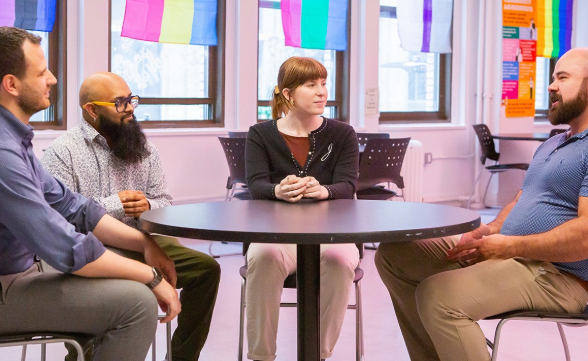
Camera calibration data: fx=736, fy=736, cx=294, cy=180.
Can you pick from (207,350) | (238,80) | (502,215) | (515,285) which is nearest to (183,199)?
(238,80)

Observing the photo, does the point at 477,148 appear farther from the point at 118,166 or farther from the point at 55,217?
the point at 55,217

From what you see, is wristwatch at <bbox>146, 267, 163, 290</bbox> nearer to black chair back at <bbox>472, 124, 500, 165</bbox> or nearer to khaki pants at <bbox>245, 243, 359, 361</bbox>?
khaki pants at <bbox>245, 243, 359, 361</bbox>

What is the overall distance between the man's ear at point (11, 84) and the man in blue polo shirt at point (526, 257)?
131 centimetres

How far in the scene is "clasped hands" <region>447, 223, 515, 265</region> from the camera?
7.43 ft

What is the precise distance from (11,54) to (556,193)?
1662mm

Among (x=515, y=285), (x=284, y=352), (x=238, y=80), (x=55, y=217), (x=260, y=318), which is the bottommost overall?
(x=284, y=352)

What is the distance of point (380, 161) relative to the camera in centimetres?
510

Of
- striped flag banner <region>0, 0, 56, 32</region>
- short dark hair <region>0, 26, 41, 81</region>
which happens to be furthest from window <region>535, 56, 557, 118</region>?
short dark hair <region>0, 26, 41, 81</region>

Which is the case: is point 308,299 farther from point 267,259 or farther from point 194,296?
point 194,296

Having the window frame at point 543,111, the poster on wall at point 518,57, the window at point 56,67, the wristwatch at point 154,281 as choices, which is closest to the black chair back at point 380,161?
the window at point 56,67

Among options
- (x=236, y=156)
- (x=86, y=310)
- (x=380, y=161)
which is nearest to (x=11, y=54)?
(x=86, y=310)

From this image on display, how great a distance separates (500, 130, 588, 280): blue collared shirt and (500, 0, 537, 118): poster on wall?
226 inches

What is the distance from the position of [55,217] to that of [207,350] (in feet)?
5.19

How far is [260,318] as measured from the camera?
2596 mm
